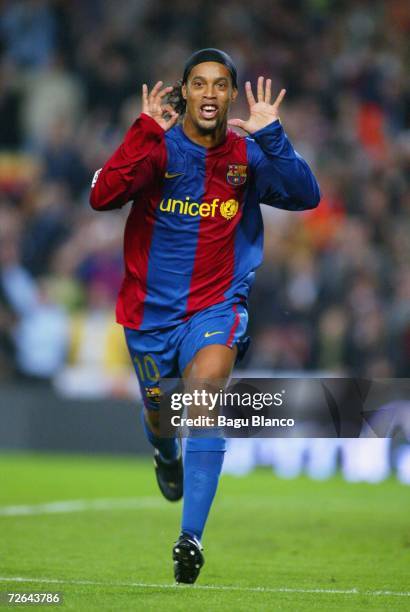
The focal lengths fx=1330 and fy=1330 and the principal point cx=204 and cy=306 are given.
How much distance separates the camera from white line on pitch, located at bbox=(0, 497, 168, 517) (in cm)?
975

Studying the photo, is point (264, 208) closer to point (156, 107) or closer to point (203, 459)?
point (156, 107)

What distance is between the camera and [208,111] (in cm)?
662

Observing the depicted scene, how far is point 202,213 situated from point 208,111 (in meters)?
0.51

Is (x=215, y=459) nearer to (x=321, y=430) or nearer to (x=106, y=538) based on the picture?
(x=106, y=538)

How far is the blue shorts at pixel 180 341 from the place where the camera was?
6.54 metres

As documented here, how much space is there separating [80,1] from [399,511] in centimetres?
1167

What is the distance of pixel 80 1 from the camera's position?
19.7 metres

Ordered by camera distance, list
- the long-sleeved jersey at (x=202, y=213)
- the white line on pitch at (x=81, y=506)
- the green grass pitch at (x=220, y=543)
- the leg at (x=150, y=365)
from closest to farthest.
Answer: the green grass pitch at (x=220, y=543), the long-sleeved jersey at (x=202, y=213), the leg at (x=150, y=365), the white line on pitch at (x=81, y=506)

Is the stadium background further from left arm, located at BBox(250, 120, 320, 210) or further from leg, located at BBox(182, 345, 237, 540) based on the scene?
leg, located at BBox(182, 345, 237, 540)

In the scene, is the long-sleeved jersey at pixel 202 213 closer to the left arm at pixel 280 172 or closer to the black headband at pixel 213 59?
the left arm at pixel 280 172

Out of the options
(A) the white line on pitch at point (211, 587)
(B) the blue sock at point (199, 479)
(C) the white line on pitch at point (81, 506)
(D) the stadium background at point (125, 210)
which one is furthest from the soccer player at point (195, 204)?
(D) the stadium background at point (125, 210)

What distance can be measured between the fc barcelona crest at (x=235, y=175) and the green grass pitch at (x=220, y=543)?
199cm

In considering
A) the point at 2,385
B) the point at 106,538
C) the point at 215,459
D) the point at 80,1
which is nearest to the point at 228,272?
the point at 215,459

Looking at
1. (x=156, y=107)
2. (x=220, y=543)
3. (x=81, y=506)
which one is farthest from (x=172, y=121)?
(x=81, y=506)
